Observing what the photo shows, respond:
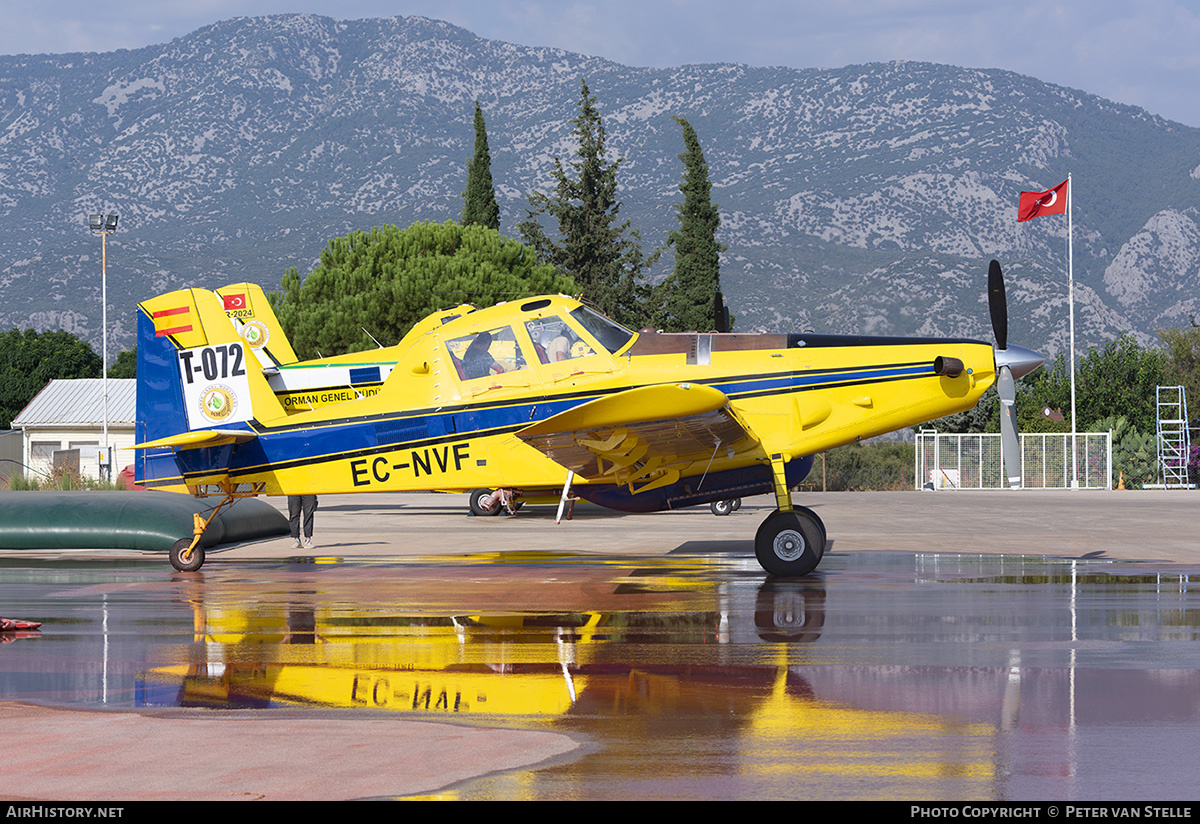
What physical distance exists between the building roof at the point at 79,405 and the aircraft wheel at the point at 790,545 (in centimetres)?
5107

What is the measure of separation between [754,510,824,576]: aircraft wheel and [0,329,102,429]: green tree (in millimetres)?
83100

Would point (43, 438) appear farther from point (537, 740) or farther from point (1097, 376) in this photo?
point (537, 740)

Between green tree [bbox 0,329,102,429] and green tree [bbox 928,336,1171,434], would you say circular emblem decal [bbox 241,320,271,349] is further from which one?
green tree [bbox 0,329,102,429]

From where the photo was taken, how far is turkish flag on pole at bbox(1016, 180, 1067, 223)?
44.5m

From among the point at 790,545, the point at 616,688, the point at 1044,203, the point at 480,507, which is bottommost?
the point at 616,688

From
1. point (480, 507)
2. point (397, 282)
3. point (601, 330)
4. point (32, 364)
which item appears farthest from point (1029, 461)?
point (32, 364)

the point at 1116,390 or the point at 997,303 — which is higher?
the point at 1116,390

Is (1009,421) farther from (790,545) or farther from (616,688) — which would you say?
(616,688)

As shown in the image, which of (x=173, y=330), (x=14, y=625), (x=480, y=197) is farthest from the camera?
(x=480, y=197)

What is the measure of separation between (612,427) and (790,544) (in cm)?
233

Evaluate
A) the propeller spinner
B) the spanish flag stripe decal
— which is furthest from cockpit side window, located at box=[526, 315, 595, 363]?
the spanish flag stripe decal

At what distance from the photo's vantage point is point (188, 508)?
A: 16422 mm

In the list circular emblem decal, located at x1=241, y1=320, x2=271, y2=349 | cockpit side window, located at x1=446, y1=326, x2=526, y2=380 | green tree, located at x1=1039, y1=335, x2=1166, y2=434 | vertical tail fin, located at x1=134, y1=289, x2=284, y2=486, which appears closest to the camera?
cockpit side window, located at x1=446, y1=326, x2=526, y2=380

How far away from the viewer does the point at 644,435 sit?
41.3 ft
